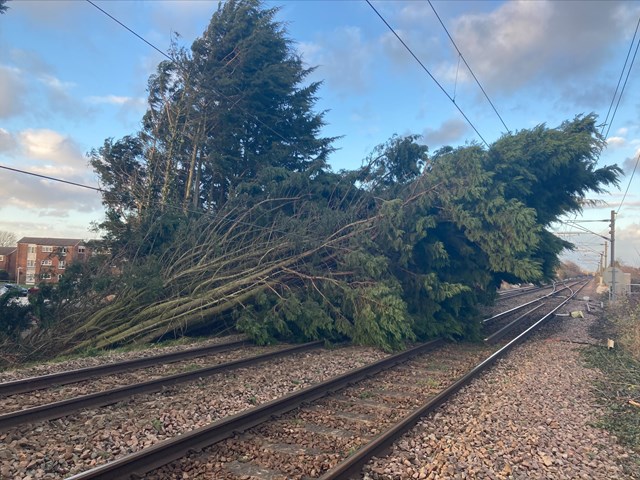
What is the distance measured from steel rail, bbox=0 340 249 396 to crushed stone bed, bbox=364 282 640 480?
5742mm

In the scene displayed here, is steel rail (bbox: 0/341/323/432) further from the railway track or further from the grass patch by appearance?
the grass patch

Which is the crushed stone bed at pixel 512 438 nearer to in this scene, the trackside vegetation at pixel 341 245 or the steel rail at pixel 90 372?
the trackside vegetation at pixel 341 245

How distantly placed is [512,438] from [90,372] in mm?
7149

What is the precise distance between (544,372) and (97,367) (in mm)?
9499

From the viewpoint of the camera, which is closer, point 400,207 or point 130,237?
point 400,207

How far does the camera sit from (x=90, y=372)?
347 inches

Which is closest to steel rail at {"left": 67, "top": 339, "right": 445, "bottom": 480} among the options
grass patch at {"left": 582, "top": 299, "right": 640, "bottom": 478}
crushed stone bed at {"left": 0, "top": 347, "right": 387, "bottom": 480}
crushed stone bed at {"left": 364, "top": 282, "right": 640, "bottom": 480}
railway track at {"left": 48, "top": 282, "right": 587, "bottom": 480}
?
railway track at {"left": 48, "top": 282, "right": 587, "bottom": 480}

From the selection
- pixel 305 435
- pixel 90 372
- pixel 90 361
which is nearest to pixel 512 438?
pixel 305 435

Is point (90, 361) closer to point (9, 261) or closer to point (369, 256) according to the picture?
point (369, 256)

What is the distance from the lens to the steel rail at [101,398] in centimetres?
614

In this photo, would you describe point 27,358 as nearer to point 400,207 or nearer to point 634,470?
point 400,207

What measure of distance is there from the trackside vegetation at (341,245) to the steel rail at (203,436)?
4465 mm

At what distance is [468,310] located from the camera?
50.6 feet

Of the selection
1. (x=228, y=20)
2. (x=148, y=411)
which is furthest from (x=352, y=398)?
(x=228, y=20)
